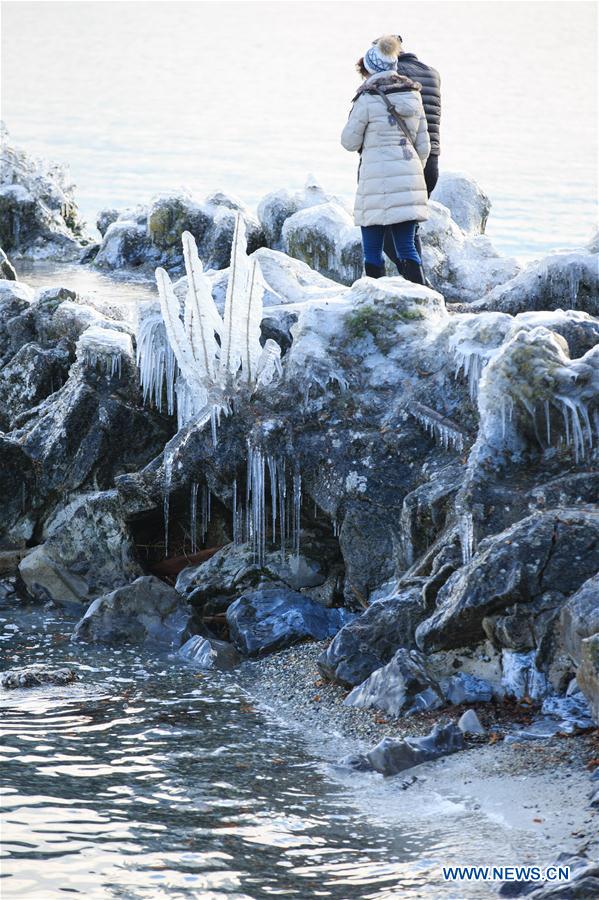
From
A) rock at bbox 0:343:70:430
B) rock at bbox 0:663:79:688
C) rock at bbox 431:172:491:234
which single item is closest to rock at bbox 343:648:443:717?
rock at bbox 0:663:79:688

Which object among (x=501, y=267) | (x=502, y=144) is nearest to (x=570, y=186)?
(x=502, y=144)

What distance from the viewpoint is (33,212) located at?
72.9 feet

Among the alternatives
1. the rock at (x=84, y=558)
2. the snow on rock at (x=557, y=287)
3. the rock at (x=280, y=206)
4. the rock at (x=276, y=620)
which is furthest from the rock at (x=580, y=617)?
the rock at (x=280, y=206)

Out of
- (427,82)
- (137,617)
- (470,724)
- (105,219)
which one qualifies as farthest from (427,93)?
(105,219)

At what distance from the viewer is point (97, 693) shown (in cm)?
793

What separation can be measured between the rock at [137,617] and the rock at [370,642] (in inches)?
59.7

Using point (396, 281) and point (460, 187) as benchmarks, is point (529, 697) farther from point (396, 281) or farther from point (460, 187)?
point (460, 187)

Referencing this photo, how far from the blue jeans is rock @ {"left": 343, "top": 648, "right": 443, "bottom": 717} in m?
4.55

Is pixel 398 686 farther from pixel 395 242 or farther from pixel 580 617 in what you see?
pixel 395 242

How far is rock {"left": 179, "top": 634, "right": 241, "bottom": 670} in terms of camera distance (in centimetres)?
855

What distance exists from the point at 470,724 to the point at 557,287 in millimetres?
5703

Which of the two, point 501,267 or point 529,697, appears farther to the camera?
point 501,267

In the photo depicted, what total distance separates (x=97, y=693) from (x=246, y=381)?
114 inches

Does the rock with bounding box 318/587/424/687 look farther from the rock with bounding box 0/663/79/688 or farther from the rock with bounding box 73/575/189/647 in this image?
the rock with bounding box 0/663/79/688
